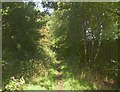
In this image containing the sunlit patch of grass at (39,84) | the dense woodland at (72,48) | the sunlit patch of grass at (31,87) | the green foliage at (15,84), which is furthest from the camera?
the sunlit patch of grass at (39,84)

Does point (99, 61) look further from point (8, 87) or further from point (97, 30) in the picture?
point (8, 87)

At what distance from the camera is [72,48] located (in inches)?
735

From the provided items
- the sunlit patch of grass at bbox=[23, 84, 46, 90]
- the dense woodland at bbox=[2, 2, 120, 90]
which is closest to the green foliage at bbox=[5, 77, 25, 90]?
the dense woodland at bbox=[2, 2, 120, 90]

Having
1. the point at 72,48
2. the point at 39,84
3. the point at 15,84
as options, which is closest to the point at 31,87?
the point at 39,84

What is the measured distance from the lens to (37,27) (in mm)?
→ 14172

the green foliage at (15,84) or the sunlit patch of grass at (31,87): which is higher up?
the green foliage at (15,84)

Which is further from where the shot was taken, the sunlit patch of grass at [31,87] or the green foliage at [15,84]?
the sunlit patch of grass at [31,87]

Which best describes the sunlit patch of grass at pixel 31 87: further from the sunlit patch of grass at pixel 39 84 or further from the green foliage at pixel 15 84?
the green foliage at pixel 15 84

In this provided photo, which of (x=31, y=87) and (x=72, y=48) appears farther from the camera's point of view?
(x=72, y=48)

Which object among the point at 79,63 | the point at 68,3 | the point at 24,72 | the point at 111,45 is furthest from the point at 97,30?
the point at 68,3

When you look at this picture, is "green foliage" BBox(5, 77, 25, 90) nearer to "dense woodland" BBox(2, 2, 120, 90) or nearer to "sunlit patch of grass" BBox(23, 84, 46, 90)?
"dense woodland" BBox(2, 2, 120, 90)

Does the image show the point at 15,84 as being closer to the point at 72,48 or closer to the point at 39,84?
the point at 39,84

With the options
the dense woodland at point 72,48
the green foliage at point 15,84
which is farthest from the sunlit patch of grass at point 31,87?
the green foliage at point 15,84

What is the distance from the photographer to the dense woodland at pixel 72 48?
36.8ft
